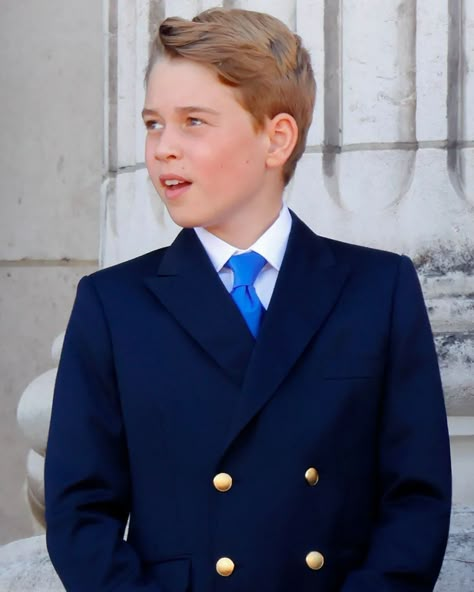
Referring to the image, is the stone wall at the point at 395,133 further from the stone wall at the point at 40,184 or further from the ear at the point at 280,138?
the stone wall at the point at 40,184

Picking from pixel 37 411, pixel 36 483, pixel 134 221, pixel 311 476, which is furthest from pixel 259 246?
pixel 36 483

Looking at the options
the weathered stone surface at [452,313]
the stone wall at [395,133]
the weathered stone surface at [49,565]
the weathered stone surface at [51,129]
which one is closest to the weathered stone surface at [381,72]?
the stone wall at [395,133]

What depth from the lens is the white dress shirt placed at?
2.16 m

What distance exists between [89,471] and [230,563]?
0.25 meters

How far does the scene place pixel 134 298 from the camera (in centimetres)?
217

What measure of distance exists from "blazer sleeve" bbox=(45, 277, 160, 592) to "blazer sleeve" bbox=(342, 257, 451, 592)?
1.13 feet

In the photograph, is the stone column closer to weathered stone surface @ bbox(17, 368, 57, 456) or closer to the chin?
weathered stone surface @ bbox(17, 368, 57, 456)

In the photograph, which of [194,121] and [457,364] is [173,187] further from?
[457,364]

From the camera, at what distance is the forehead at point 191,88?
6.81 ft

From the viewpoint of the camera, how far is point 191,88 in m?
2.08

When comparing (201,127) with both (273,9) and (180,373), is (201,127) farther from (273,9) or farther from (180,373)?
(273,9)

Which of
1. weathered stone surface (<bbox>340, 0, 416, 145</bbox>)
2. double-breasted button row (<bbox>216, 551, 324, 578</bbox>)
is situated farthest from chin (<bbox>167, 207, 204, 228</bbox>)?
weathered stone surface (<bbox>340, 0, 416, 145</bbox>)

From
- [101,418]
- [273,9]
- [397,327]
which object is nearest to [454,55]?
[273,9]

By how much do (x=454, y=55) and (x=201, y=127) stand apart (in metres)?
1.22
